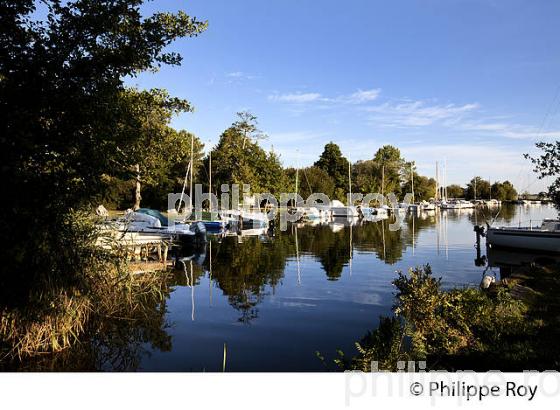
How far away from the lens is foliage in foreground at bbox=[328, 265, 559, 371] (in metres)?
7.78

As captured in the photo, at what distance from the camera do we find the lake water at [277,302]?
34.0 ft

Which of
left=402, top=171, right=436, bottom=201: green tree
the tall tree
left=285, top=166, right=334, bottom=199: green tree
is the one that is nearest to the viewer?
left=285, top=166, right=334, bottom=199: green tree

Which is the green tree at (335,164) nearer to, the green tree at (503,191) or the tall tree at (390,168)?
the tall tree at (390,168)

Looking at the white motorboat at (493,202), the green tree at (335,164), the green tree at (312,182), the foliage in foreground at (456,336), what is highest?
the green tree at (335,164)

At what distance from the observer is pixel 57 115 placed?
25.0 ft

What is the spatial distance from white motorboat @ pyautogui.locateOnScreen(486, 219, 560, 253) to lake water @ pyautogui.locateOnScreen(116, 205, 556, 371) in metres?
1.91

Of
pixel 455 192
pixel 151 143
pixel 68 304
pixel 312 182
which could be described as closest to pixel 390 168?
pixel 312 182

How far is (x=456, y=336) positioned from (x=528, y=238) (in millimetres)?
24420

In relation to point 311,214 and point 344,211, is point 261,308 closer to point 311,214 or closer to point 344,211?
point 311,214

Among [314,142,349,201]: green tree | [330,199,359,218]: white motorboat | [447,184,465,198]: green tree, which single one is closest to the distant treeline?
[314,142,349,201]: green tree

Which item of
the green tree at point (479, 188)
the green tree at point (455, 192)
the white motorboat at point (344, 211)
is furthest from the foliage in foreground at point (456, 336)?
the green tree at point (455, 192)

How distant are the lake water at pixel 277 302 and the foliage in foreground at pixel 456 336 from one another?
6.06 ft

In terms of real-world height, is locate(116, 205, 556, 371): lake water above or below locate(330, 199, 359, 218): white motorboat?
below

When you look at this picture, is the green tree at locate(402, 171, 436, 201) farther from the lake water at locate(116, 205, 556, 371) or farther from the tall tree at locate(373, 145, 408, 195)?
the lake water at locate(116, 205, 556, 371)
